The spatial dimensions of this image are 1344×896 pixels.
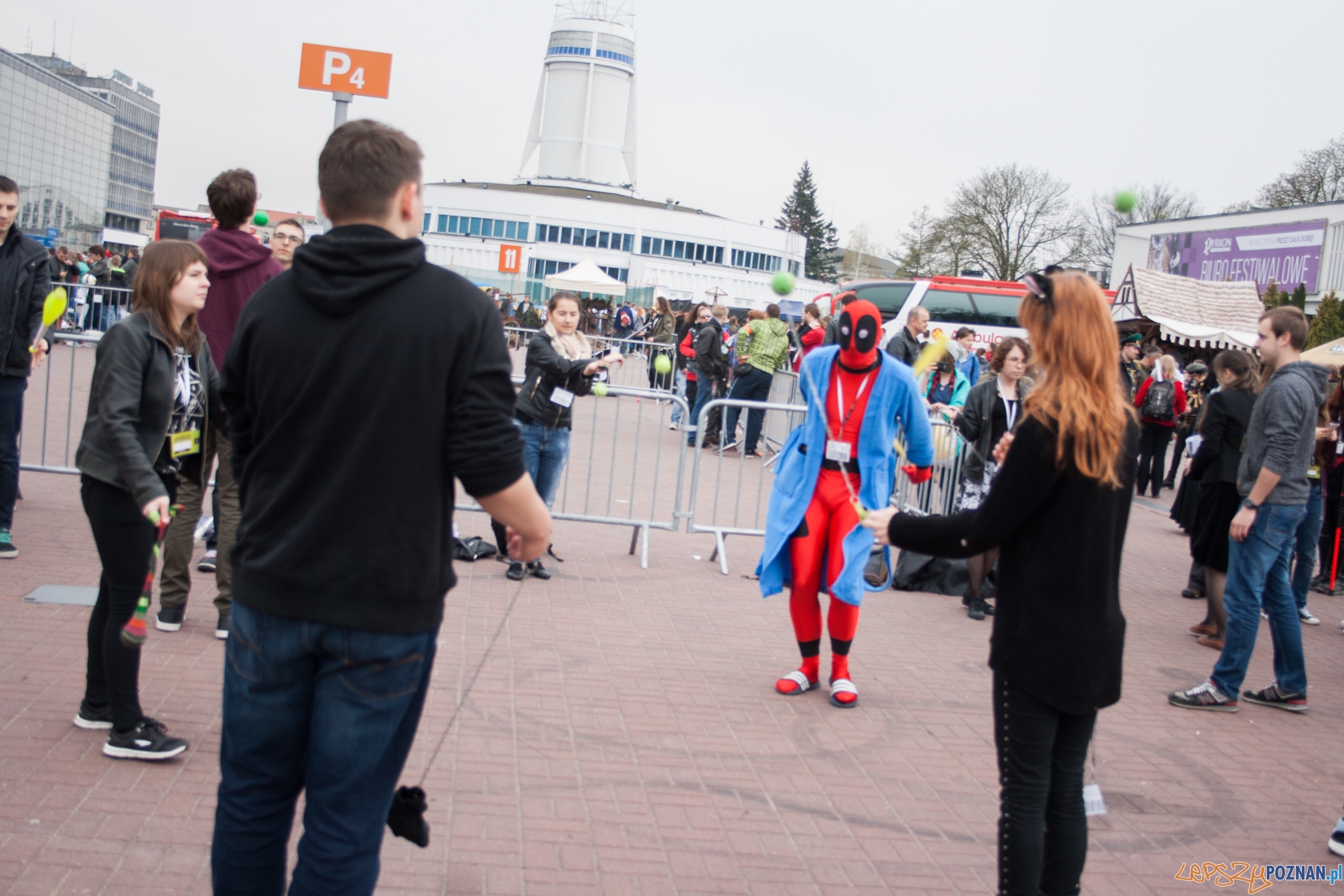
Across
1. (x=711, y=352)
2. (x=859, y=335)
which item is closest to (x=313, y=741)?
(x=859, y=335)

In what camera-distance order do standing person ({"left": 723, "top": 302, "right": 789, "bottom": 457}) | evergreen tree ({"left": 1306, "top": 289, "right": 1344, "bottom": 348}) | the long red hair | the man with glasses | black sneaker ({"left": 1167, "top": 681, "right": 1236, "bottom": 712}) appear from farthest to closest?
1. evergreen tree ({"left": 1306, "top": 289, "right": 1344, "bottom": 348})
2. standing person ({"left": 723, "top": 302, "right": 789, "bottom": 457})
3. the man with glasses
4. black sneaker ({"left": 1167, "top": 681, "right": 1236, "bottom": 712})
5. the long red hair

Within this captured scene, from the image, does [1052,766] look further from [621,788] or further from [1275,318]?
[1275,318]

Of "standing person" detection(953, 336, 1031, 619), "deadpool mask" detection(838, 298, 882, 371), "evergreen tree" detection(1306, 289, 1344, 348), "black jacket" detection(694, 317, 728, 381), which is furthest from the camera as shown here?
"evergreen tree" detection(1306, 289, 1344, 348)

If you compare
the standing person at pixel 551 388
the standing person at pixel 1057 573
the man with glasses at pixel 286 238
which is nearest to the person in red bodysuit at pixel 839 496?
the standing person at pixel 551 388

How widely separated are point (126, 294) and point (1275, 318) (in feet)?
76.1

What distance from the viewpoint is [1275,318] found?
5.56 meters

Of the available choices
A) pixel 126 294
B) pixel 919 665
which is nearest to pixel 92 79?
pixel 126 294

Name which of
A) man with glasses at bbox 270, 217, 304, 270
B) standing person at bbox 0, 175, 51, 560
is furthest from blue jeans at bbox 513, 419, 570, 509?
standing person at bbox 0, 175, 51, 560

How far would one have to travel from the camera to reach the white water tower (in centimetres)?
8931

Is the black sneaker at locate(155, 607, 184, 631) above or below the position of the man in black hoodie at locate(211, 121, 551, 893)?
below

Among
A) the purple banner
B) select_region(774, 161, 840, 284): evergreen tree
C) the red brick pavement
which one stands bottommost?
the red brick pavement

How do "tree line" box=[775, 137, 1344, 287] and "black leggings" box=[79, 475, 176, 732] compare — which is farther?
"tree line" box=[775, 137, 1344, 287]

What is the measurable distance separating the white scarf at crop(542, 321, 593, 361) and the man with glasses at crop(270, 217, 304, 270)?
1739mm

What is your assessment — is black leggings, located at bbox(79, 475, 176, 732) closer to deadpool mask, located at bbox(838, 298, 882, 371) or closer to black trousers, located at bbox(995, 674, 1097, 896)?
black trousers, located at bbox(995, 674, 1097, 896)
